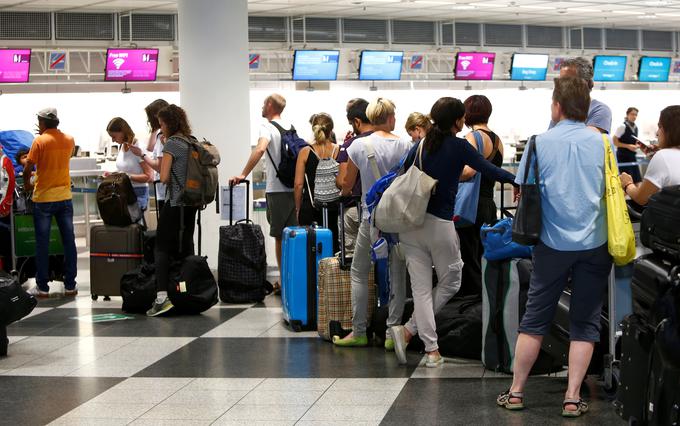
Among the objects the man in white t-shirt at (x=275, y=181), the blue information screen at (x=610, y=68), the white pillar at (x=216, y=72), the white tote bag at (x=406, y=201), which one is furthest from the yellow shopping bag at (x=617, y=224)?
the blue information screen at (x=610, y=68)

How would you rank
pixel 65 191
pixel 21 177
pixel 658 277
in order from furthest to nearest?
pixel 21 177 < pixel 65 191 < pixel 658 277

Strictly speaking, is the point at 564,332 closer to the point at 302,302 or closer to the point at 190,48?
the point at 302,302

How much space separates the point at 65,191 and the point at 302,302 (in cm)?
274

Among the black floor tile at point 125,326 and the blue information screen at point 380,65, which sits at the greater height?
the blue information screen at point 380,65

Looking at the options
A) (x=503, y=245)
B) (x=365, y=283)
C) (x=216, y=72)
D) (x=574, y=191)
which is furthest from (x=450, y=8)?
(x=574, y=191)

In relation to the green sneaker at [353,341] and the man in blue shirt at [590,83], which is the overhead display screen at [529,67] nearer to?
the green sneaker at [353,341]

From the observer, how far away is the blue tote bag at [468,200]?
19.5 ft

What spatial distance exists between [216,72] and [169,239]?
6.80ft

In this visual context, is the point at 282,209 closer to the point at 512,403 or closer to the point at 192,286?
the point at 192,286

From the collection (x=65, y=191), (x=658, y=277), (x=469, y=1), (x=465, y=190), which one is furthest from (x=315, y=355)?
(x=469, y=1)

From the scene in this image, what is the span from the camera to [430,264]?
538cm

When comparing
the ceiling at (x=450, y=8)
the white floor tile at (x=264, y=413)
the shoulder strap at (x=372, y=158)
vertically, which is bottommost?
the white floor tile at (x=264, y=413)

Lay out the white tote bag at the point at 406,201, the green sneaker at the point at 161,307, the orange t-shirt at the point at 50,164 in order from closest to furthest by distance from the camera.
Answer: the white tote bag at the point at 406,201
the green sneaker at the point at 161,307
the orange t-shirt at the point at 50,164

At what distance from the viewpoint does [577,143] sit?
4.22 meters
